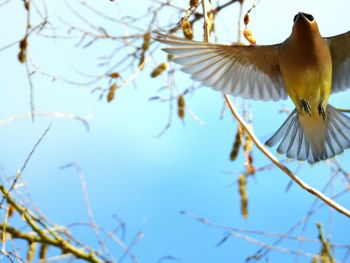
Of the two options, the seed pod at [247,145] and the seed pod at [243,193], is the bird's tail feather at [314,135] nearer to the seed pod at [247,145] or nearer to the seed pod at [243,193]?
the seed pod at [247,145]

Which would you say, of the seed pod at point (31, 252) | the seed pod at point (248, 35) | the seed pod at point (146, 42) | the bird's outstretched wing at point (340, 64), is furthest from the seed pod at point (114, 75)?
the seed pod at point (31, 252)

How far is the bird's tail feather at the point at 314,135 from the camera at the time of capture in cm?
291

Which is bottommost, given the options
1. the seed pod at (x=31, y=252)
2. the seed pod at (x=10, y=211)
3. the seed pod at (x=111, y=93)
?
the seed pod at (x=31, y=252)

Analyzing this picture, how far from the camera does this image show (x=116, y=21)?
3.11 m

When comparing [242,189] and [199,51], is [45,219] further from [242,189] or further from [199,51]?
[199,51]

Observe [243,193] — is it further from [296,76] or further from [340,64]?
[340,64]

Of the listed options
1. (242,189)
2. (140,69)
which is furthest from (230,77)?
(242,189)

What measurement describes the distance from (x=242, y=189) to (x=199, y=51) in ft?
2.62

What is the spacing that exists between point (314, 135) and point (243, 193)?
2.82ft

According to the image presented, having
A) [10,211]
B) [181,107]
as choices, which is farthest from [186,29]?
[10,211]

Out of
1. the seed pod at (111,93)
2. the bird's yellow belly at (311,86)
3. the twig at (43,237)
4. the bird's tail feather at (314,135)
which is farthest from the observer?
the bird's tail feather at (314,135)

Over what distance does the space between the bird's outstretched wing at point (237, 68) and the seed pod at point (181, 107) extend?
136mm

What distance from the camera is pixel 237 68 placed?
124 inches

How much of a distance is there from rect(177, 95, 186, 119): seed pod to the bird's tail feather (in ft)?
1.61
